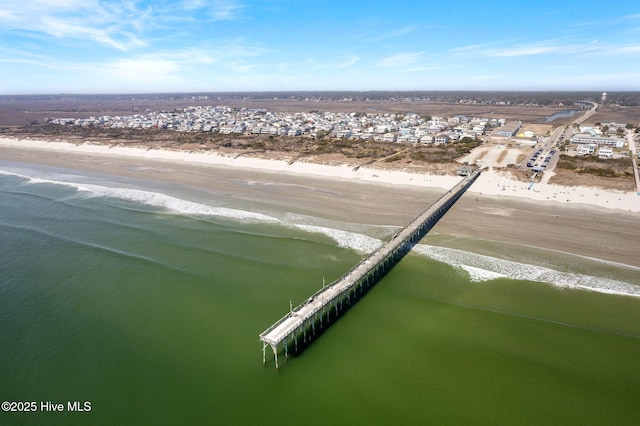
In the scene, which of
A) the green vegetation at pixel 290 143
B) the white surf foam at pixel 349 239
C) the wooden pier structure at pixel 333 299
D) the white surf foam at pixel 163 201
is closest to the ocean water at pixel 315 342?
the white surf foam at pixel 349 239

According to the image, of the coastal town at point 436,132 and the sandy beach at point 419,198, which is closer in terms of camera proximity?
the sandy beach at point 419,198

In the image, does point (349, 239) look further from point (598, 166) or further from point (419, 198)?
point (598, 166)

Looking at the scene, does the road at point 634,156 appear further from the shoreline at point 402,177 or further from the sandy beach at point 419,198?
the sandy beach at point 419,198

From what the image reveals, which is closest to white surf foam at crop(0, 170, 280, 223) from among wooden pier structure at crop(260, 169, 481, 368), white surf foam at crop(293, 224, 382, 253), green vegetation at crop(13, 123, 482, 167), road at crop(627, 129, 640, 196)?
white surf foam at crop(293, 224, 382, 253)

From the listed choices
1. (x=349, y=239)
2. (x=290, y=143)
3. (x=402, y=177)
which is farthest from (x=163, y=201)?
(x=290, y=143)

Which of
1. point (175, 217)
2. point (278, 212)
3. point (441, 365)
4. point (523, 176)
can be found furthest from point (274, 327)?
point (523, 176)

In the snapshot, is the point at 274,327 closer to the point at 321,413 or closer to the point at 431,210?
the point at 321,413
